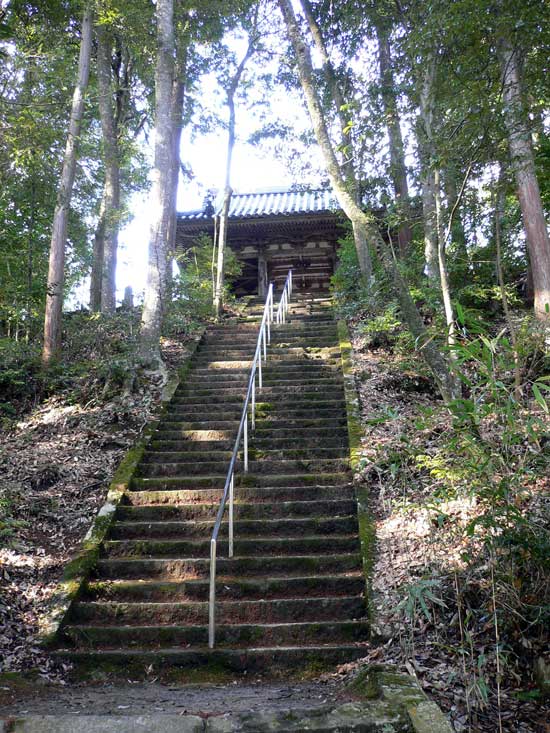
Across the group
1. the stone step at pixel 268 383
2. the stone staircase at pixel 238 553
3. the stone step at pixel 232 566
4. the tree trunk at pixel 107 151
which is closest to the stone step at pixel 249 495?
the stone staircase at pixel 238 553

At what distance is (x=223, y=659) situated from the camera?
4234 millimetres

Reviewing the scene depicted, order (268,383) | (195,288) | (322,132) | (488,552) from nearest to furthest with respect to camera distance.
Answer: (488,552), (268,383), (322,132), (195,288)

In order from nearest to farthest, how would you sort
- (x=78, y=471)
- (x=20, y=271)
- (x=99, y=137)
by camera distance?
(x=78, y=471) → (x=20, y=271) → (x=99, y=137)

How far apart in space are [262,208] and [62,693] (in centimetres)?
1597

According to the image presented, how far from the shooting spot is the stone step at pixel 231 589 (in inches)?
194

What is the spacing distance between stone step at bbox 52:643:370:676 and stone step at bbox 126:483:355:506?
203cm

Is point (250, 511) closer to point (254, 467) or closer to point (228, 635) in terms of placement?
point (254, 467)

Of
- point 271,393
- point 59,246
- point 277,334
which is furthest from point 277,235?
point 271,393

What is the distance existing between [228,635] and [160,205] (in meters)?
7.35

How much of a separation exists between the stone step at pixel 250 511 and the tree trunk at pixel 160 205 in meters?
3.75

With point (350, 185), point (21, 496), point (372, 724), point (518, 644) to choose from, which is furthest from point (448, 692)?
point (350, 185)

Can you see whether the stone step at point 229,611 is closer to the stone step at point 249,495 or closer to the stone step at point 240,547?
the stone step at point 240,547

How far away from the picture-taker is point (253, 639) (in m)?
4.45

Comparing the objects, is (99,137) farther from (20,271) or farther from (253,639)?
(253,639)
